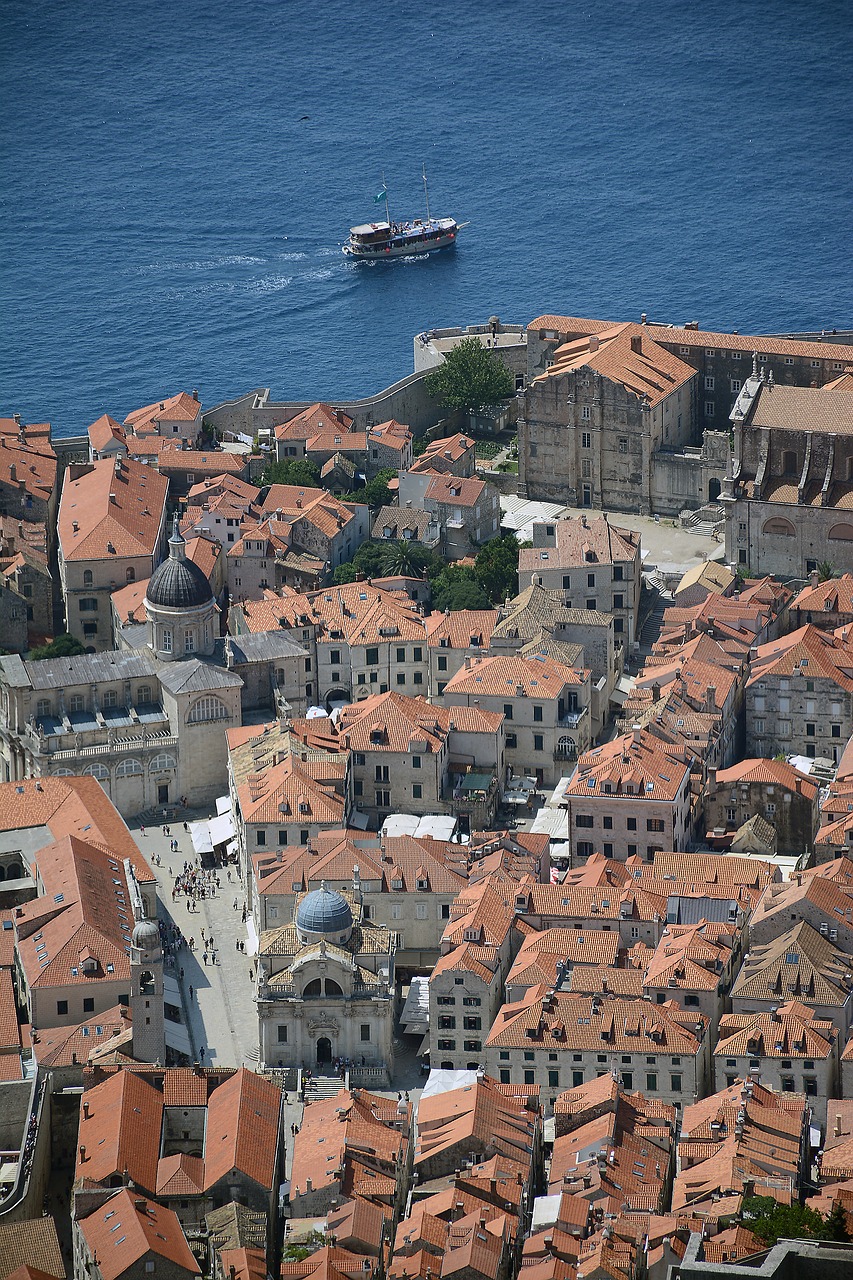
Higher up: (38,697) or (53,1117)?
(38,697)

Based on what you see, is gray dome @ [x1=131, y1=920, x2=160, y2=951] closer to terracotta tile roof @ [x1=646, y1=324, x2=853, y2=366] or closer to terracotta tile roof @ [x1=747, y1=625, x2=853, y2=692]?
terracotta tile roof @ [x1=747, y1=625, x2=853, y2=692]

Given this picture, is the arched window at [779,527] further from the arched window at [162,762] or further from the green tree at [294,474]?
the arched window at [162,762]

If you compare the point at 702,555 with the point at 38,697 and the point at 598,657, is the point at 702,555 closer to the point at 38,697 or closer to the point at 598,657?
the point at 598,657

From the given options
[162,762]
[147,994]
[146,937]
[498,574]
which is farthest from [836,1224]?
[498,574]

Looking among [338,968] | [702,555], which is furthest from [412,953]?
[702,555]

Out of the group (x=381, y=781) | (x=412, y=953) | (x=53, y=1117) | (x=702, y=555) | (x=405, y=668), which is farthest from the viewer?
(x=702, y=555)

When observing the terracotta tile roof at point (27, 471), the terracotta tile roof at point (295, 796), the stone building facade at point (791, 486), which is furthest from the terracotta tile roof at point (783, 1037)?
the terracotta tile roof at point (27, 471)

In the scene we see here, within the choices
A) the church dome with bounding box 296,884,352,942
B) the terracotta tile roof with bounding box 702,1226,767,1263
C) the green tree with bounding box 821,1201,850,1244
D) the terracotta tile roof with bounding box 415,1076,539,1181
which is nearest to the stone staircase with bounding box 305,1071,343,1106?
the terracotta tile roof with bounding box 415,1076,539,1181
